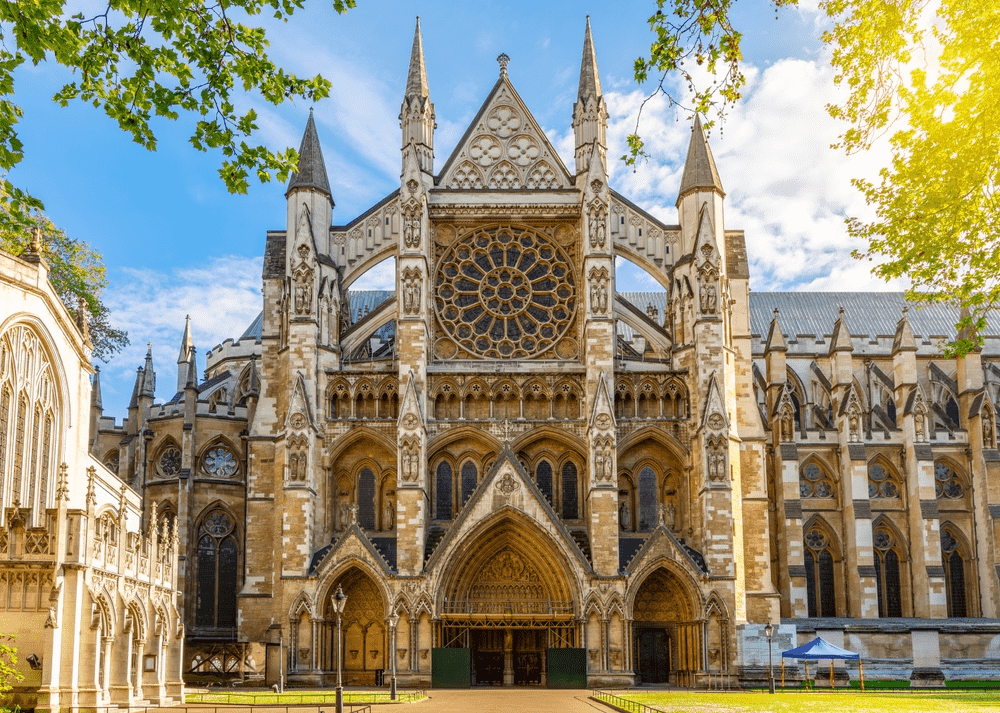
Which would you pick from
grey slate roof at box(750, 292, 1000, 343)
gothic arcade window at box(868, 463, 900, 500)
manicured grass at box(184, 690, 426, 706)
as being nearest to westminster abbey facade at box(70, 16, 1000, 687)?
gothic arcade window at box(868, 463, 900, 500)

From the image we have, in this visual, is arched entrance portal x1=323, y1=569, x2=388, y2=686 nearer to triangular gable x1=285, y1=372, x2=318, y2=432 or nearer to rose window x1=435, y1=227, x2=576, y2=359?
triangular gable x1=285, y1=372, x2=318, y2=432

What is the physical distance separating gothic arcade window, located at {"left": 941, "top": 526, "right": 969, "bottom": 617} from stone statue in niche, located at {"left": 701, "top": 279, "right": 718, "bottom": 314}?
21.1m

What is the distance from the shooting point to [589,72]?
4775 centimetres

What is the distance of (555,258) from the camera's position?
46656 millimetres

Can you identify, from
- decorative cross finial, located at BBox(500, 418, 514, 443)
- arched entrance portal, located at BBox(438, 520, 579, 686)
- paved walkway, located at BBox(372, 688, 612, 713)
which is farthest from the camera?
decorative cross finial, located at BBox(500, 418, 514, 443)

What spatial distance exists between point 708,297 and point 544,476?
9865 mm

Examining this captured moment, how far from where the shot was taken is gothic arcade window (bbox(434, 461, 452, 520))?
4434 centimetres

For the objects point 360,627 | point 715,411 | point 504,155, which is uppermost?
point 504,155

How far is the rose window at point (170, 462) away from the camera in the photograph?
50.6 metres

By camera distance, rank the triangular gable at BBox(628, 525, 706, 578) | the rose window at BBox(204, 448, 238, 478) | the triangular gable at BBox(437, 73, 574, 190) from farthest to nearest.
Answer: the rose window at BBox(204, 448, 238, 478) → the triangular gable at BBox(437, 73, 574, 190) → the triangular gable at BBox(628, 525, 706, 578)

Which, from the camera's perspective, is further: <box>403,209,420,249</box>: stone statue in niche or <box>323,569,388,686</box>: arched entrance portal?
<box>403,209,420,249</box>: stone statue in niche

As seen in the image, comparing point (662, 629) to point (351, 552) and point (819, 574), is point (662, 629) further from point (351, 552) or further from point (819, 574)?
point (819, 574)

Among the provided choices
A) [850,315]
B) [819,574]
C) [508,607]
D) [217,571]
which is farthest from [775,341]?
[217,571]

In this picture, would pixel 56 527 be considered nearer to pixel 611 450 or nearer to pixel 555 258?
pixel 611 450
